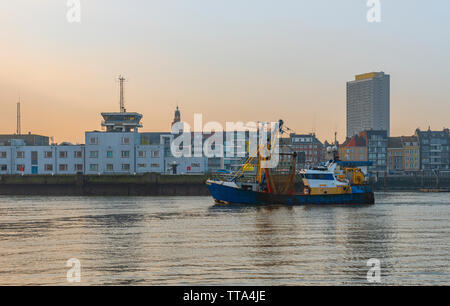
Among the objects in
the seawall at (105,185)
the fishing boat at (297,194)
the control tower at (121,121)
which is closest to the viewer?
the fishing boat at (297,194)

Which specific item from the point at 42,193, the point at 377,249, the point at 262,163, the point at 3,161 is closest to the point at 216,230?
the point at 377,249

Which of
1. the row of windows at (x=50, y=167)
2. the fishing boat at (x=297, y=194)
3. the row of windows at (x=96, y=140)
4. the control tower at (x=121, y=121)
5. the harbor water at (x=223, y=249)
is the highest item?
Result: the control tower at (x=121, y=121)

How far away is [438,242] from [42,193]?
8880cm

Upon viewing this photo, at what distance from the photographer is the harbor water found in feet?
77.8

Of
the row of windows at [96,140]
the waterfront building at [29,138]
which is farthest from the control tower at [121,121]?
the waterfront building at [29,138]

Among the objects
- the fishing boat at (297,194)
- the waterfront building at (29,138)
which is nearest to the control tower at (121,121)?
the waterfront building at (29,138)

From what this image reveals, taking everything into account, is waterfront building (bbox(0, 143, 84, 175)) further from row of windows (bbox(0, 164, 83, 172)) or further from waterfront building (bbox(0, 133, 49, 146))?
waterfront building (bbox(0, 133, 49, 146))

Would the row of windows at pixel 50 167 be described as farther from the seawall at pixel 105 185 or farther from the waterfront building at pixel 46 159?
the seawall at pixel 105 185

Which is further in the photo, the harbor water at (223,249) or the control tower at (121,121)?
the control tower at (121,121)

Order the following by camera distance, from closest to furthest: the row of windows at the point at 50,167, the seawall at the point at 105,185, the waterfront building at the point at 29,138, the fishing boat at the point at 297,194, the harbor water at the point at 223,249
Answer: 1. the harbor water at the point at 223,249
2. the fishing boat at the point at 297,194
3. the seawall at the point at 105,185
4. the row of windows at the point at 50,167
5. the waterfront building at the point at 29,138

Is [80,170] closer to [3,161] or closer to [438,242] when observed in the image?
[3,161]

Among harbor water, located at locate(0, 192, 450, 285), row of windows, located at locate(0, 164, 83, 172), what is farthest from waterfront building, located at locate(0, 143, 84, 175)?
harbor water, located at locate(0, 192, 450, 285)

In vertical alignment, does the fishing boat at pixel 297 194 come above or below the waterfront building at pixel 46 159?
below

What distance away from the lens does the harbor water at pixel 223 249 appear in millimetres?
23703
